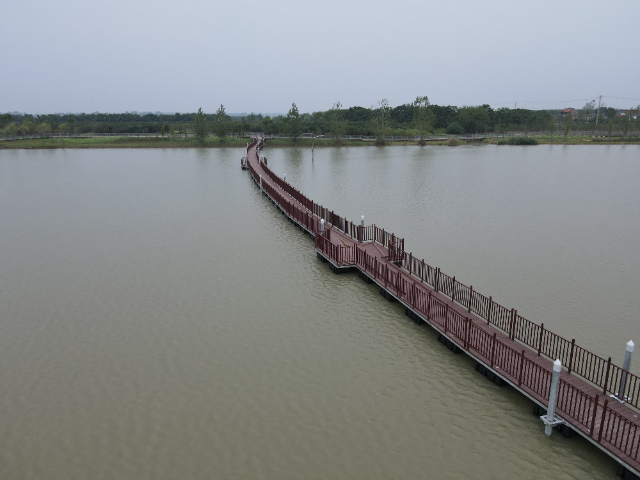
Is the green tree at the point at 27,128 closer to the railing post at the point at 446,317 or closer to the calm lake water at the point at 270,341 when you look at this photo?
the calm lake water at the point at 270,341

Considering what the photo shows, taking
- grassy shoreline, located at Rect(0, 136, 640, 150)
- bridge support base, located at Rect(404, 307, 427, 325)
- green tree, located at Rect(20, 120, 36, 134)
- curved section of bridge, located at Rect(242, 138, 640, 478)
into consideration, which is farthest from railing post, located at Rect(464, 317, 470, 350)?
green tree, located at Rect(20, 120, 36, 134)

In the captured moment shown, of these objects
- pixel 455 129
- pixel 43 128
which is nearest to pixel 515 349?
pixel 455 129

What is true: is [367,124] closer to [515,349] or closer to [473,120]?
[473,120]

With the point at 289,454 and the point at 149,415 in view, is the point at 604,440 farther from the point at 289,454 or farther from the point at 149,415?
the point at 149,415

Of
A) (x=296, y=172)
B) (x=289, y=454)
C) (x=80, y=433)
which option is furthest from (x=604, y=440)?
(x=296, y=172)

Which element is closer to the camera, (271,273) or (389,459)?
(389,459)

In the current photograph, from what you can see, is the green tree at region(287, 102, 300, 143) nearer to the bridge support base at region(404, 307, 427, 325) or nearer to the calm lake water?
the calm lake water
